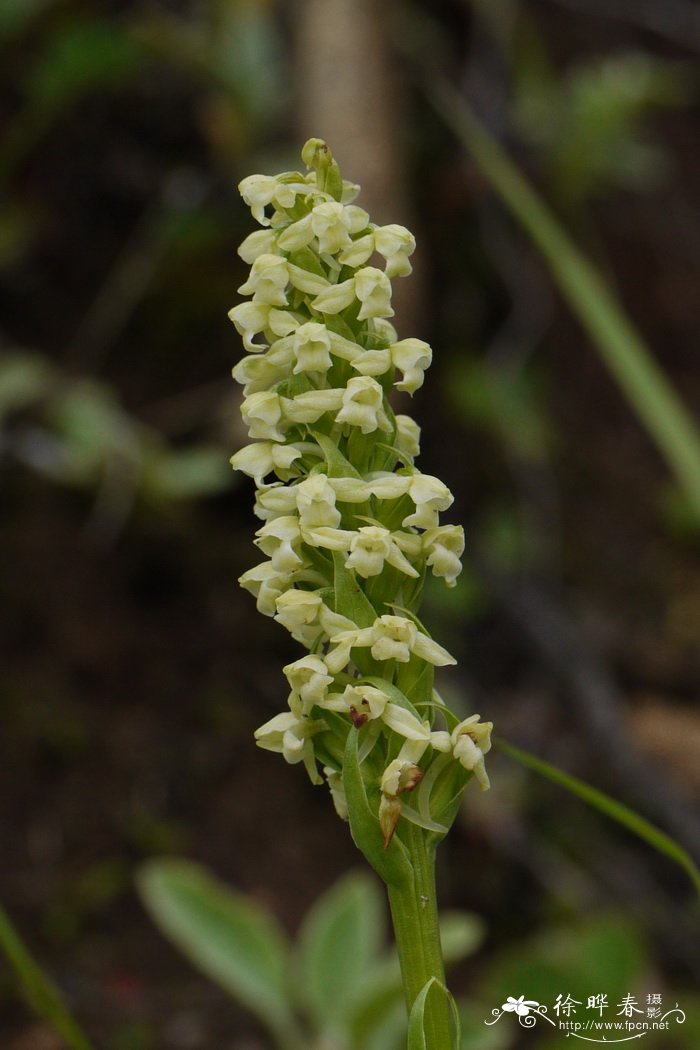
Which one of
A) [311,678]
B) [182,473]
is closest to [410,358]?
[311,678]

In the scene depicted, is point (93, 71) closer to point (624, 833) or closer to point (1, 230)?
point (1, 230)

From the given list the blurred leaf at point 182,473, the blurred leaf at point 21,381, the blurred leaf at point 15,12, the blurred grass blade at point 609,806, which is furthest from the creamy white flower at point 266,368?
the blurred leaf at point 15,12

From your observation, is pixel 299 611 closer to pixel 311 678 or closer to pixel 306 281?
pixel 311 678

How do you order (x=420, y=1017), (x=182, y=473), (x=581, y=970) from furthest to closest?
(x=182, y=473) → (x=581, y=970) → (x=420, y=1017)

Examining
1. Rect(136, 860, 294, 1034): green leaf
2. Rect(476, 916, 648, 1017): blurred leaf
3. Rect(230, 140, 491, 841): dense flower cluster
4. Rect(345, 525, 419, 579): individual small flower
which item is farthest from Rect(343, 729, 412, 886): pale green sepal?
Rect(136, 860, 294, 1034): green leaf

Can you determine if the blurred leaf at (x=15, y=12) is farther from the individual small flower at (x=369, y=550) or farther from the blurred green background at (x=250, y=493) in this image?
the individual small flower at (x=369, y=550)

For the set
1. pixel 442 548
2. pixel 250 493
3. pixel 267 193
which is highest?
pixel 250 493

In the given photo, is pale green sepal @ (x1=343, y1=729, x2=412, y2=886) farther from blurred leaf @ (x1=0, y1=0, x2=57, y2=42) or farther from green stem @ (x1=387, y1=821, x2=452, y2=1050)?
blurred leaf @ (x1=0, y1=0, x2=57, y2=42)
